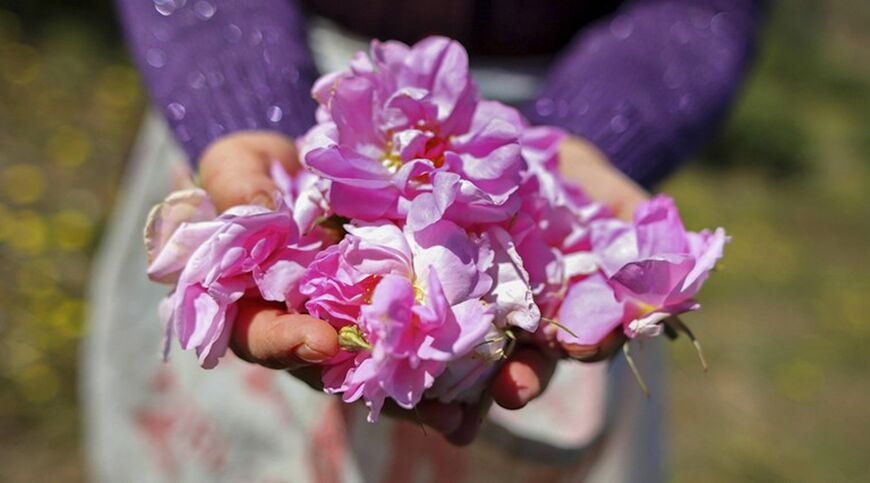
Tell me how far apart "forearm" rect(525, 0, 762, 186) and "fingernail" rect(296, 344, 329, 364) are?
506mm

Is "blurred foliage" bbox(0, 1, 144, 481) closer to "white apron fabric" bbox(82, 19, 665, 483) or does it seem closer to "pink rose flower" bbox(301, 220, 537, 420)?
"white apron fabric" bbox(82, 19, 665, 483)

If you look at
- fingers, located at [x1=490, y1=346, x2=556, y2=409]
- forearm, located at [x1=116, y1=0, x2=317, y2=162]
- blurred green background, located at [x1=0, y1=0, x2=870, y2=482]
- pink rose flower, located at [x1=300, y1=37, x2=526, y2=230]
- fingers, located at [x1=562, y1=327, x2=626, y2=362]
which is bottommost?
blurred green background, located at [x1=0, y1=0, x2=870, y2=482]

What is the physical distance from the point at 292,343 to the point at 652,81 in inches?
23.3

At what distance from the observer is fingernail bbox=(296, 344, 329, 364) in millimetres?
506

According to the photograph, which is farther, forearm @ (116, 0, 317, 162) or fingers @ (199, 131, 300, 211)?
forearm @ (116, 0, 317, 162)

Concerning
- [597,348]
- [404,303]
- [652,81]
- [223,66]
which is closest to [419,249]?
[404,303]

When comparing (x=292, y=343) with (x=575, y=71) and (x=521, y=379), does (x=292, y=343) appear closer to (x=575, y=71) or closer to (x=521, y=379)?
(x=521, y=379)

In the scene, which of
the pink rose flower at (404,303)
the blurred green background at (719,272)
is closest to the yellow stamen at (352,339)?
the pink rose flower at (404,303)

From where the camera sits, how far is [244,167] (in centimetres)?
63

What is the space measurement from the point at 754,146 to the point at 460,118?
2647mm

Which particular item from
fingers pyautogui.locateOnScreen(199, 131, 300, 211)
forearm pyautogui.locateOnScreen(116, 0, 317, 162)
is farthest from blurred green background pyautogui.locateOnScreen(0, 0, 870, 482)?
fingers pyautogui.locateOnScreen(199, 131, 300, 211)

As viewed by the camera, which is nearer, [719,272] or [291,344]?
[291,344]

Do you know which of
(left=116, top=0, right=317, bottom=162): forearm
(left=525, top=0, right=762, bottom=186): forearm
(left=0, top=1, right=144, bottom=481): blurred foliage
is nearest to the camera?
(left=116, top=0, right=317, bottom=162): forearm

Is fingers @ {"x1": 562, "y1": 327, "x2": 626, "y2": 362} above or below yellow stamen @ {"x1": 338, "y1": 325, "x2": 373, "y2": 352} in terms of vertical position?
below
